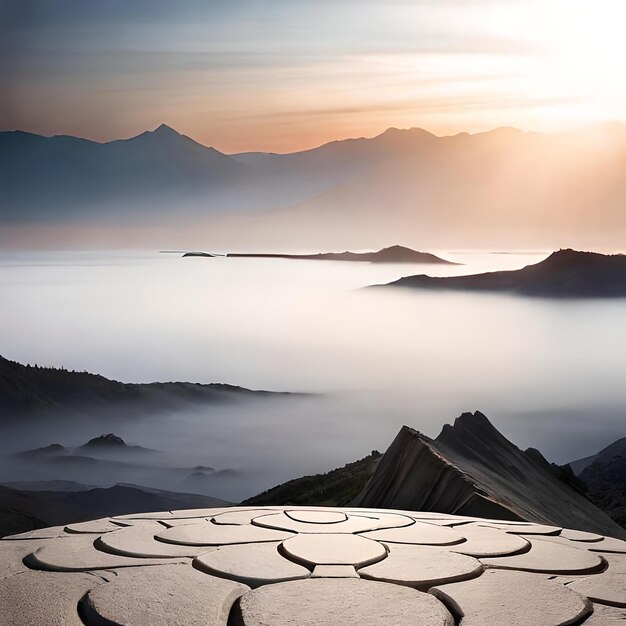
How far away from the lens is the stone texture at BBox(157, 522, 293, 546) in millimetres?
3908

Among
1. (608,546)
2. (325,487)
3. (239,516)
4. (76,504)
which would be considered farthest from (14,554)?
(76,504)

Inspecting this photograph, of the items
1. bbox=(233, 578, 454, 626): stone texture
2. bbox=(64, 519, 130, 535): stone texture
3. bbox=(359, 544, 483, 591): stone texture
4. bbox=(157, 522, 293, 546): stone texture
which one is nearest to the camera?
bbox=(233, 578, 454, 626): stone texture

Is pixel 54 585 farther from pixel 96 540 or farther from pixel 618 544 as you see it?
pixel 618 544

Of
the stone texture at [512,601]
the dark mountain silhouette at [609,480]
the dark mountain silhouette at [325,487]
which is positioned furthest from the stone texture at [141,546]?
the dark mountain silhouette at [609,480]

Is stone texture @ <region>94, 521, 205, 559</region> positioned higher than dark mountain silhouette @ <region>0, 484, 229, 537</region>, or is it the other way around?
stone texture @ <region>94, 521, 205, 559</region>

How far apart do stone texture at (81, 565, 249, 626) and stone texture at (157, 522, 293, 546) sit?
0.61 metres

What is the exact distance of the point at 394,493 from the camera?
326 inches

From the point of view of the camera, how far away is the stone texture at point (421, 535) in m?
3.99

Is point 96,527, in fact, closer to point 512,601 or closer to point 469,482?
point 512,601

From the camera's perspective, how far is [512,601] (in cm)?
290

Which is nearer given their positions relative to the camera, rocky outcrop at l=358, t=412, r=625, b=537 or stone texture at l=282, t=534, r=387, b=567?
stone texture at l=282, t=534, r=387, b=567

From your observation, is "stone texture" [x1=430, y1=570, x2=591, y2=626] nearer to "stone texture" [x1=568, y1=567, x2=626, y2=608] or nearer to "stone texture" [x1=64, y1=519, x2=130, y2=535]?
"stone texture" [x1=568, y1=567, x2=626, y2=608]

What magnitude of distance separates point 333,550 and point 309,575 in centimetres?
46

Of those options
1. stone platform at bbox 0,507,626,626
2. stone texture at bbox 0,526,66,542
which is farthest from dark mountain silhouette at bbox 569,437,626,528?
stone texture at bbox 0,526,66,542
